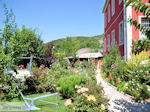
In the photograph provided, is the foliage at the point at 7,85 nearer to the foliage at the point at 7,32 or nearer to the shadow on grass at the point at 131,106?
the foliage at the point at 7,32

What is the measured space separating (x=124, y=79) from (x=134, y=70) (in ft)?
2.82

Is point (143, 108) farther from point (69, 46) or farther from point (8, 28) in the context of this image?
point (69, 46)

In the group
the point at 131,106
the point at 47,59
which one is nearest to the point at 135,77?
the point at 131,106

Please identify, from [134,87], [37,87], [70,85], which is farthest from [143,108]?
[37,87]

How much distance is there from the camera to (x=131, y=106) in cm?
455

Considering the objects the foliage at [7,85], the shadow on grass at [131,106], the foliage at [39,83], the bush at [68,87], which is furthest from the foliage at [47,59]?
the shadow on grass at [131,106]

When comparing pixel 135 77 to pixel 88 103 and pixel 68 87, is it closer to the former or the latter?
pixel 68 87

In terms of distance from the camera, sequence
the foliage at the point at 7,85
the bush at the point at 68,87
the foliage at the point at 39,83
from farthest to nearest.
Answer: the foliage at the point at 39,83
the bush at the point at 68,87
the foliage at the point at 7,85

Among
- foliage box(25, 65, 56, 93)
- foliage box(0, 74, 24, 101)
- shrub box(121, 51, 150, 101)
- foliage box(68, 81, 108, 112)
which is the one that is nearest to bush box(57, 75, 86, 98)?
foliage box(25, 65, 56, 93)

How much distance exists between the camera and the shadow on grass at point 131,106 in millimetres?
4239

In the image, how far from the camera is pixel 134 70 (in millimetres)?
6965

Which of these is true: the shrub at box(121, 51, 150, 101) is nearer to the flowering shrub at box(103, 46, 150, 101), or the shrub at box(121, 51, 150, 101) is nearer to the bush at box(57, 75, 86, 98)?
the flowering shrub at box(103, 46, 150, 101)

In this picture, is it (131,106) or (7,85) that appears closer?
(131,106)

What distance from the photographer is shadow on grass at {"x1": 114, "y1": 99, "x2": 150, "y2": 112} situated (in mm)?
4239
